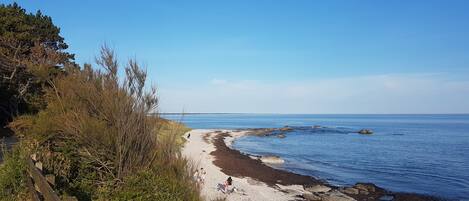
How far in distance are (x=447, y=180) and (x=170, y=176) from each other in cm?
2536

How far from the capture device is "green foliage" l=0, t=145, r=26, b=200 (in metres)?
8.66

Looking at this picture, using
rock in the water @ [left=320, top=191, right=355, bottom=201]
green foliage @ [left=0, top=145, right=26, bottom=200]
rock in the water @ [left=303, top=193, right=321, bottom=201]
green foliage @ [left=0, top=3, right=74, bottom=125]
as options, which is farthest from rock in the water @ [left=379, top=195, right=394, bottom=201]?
green foliage @ [left=0, top=145, right=26, bottom=200]

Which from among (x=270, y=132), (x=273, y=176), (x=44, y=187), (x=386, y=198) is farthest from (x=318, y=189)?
(x=270, y=132)

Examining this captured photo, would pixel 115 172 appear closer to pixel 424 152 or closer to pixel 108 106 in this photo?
pixel 108 106

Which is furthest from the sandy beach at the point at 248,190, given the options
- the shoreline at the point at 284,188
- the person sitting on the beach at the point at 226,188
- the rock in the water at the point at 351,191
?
the rock in the water at the point at 351,191

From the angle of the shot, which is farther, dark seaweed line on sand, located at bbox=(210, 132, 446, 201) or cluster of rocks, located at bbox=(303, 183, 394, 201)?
dark seaweed line on sand, located at bbox=(210, 132, 446, 201)

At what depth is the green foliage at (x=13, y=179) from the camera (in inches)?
341

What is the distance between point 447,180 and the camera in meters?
29.5

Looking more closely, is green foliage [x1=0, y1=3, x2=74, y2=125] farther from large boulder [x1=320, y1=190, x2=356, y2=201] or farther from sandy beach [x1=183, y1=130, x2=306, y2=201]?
large boulder [x1=320, y1=190, x2=356, y2=201]

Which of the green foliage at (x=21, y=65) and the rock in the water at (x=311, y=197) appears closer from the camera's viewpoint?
the green foliage at (x=21, y=65)

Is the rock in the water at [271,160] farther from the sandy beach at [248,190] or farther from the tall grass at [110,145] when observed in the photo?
the tall grass at [110,145]

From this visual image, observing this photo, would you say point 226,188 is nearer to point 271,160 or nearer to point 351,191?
point 351,191

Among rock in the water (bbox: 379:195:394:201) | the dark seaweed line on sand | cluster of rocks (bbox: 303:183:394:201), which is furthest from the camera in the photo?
the dark seaweed line on sand

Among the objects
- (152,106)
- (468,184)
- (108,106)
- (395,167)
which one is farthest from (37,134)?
(395,167)
